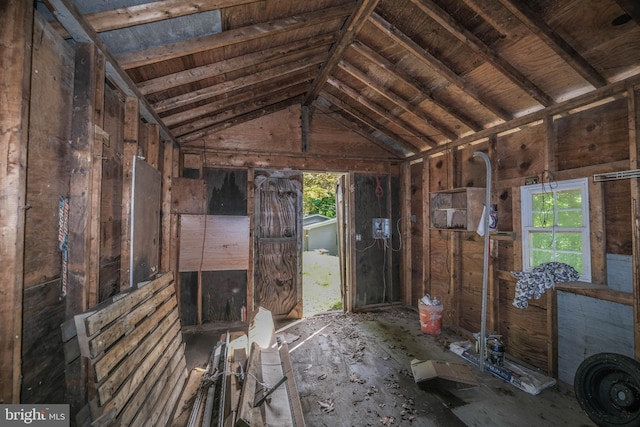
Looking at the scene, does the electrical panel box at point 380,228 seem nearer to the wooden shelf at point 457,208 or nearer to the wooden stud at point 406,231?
the wooden stud at point 406,231

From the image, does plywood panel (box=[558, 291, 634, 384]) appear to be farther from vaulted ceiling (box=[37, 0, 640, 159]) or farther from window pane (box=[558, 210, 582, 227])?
vaulted ceiling (box=[37, 0, 640, 159])

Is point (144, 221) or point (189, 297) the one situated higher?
point (144, 221)

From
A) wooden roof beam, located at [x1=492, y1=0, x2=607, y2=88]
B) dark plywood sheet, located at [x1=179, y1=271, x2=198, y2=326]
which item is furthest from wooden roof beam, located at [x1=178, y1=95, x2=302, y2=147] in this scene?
wooden roof beam, located at [x1=492, y1=0, x2=607, y2=88]

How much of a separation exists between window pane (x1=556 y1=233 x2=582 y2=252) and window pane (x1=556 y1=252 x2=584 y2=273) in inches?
2.0

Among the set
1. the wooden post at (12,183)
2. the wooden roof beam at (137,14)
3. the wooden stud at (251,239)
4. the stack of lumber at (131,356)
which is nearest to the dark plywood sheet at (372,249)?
the wooden stud at (251,239)

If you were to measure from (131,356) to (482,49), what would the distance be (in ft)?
12.7

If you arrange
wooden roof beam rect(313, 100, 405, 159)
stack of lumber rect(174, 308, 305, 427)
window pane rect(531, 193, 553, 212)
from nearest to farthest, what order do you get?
1. stack of lumber rect(174, 308, 305, 427)
2. window pane rect(531, 193, 553, 212)
3. wooden roof beam rect(313, 100, 405, 159)

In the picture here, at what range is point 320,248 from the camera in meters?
12.7

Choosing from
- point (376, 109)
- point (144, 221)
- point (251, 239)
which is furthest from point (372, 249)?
point (144, 221)

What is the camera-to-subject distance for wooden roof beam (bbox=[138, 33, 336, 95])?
8.23 feet

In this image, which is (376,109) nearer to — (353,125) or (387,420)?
(353,125)

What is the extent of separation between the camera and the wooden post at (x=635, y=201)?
2.18 m

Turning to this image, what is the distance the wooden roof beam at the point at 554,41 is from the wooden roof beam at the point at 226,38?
1336 mm

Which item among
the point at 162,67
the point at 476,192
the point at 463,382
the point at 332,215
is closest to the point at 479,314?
the point at 463,382
